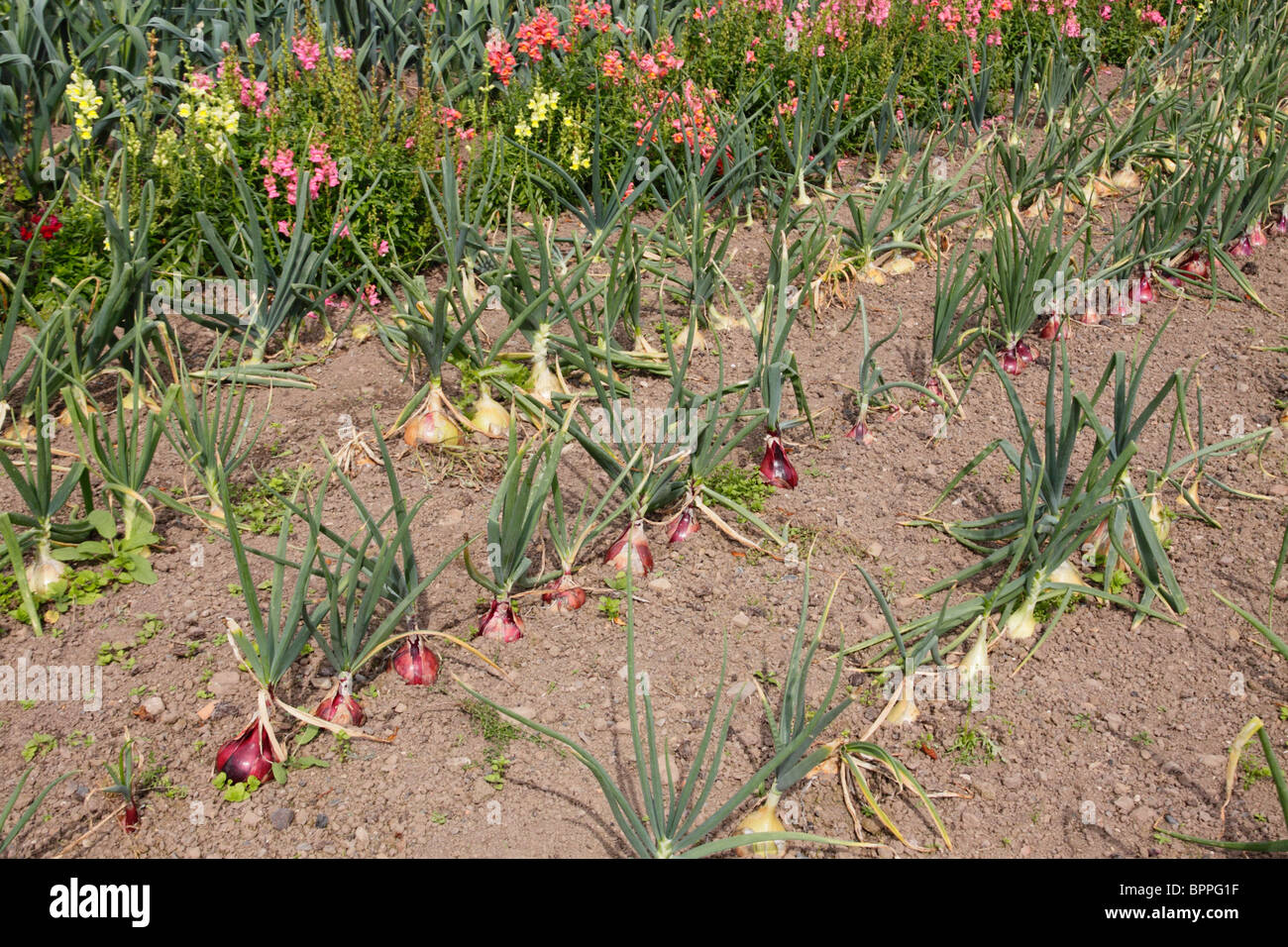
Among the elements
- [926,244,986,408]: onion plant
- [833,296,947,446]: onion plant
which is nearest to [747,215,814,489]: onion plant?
[833,296,947,446]: onion plant

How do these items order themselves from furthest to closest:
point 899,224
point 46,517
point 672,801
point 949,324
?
point 899,224 < point 949,324 < point 46,517 < point 672,801

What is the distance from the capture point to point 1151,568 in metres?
2.74

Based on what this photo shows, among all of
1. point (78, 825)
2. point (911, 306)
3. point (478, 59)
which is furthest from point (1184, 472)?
point (478, 59)

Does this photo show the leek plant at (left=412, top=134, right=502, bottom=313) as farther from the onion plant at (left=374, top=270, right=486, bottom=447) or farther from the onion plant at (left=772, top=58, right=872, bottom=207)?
the onion plant at (left=772, top=58, right=872, bottom=207)

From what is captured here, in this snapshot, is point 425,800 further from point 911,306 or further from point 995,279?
point 911,306

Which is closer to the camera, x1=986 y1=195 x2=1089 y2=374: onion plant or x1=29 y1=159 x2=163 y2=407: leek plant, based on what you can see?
x1=29 y1=159 x2=163 y2=407: leek plant

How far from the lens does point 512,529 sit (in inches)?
97.7

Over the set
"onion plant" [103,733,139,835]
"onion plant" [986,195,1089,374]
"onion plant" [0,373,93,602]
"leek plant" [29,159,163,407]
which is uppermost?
"onion plant" [986,195,1089,374]

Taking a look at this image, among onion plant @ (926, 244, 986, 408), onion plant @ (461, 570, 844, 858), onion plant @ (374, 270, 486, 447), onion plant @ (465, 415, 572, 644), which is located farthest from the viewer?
onion plant @ (926, 244, 986, 408)

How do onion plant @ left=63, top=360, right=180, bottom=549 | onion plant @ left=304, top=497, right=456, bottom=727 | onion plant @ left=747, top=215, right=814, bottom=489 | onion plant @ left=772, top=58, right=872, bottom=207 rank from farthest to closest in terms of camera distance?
onion plant @ left=772, top=58, right=872, bottom=207 < onion plant @ left=747, top=215, right=814, bottom=489 < onion plant @ left=63, top=360, right=180, bottom=549 < onion plant @ left=304, top=497, right=456, bottom=727

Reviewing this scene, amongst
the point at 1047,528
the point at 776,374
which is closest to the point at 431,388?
the point at 776,374

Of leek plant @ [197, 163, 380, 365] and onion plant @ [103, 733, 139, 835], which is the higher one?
leek plant @ [197, 163, 380, 365]

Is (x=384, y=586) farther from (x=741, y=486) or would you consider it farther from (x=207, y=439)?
(x=741, y=486)

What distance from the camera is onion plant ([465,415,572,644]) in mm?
2455
